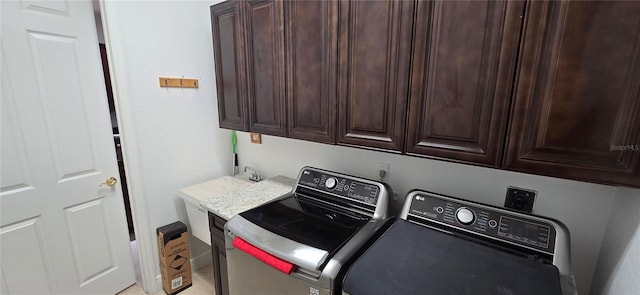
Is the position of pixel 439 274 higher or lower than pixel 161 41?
lower

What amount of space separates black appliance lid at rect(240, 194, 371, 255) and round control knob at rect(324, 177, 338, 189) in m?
0.11

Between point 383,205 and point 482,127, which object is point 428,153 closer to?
point 482,127

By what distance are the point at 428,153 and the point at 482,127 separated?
205mm

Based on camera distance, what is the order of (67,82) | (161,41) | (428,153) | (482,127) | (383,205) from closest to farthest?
(482,127) → (428,153) → (383,205) → (67,82) → (161,41)

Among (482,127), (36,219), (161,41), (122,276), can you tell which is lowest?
(122,276)

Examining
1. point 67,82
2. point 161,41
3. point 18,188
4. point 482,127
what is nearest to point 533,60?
point 482,127

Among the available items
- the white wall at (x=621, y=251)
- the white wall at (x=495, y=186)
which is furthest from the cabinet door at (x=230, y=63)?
the white wall at (x=621, y=251)

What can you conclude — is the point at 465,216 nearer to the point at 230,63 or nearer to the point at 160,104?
the point at 230,63

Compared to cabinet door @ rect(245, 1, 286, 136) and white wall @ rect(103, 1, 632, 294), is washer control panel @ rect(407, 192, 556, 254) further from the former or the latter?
cabinet door @ rect(245, 1, 286, 136)

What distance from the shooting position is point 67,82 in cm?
152

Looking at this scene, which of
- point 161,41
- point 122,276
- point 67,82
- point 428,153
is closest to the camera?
point 428,153

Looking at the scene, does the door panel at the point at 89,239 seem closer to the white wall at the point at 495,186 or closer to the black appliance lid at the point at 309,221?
the black appliance lid at the point at 309,221

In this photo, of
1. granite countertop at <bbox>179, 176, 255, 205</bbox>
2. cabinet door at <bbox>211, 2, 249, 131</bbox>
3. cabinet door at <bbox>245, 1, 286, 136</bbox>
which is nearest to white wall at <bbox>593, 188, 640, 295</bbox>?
cabinet door at <bbox>245, 1, 286, 136</bbox>

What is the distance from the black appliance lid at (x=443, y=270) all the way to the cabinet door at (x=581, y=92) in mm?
326
